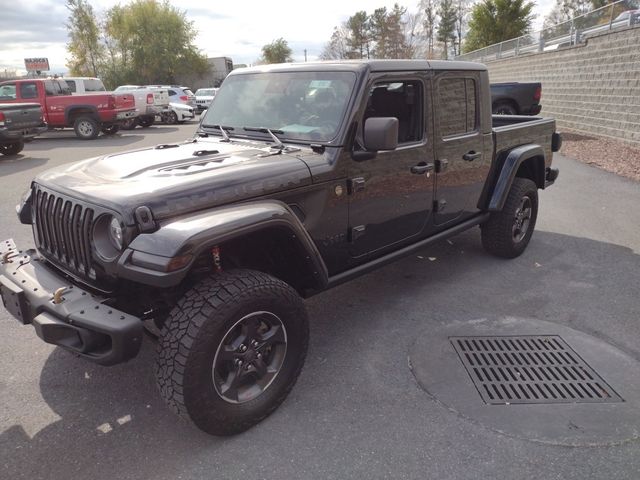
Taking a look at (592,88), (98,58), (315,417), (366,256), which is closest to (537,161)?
(366,256)

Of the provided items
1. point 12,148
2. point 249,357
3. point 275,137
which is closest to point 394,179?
point 275,137

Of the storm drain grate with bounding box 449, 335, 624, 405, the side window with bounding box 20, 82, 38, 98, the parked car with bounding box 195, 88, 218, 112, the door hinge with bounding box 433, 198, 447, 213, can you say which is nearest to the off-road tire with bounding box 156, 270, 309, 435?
the storm drain grate with bounding box 449, 335, 624, 405

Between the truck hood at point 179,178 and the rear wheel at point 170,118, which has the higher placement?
the rear wheel at point 170,118

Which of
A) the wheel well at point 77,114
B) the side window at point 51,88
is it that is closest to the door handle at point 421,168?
the wheel well at point 77,114

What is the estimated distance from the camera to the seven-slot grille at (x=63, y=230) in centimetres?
257

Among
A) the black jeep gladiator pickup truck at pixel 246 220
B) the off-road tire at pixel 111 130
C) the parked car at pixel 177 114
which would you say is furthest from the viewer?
the parked car at pixel 177 114

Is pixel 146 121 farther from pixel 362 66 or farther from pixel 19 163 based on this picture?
pixel 362 66

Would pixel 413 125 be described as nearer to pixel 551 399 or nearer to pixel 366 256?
pixel 366 256

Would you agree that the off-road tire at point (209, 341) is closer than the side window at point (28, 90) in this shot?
Yes

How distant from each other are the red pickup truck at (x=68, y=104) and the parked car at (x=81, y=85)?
66 cm

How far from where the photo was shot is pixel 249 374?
268 cm

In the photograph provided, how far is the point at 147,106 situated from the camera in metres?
18.1

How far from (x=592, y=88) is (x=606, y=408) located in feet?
40.3

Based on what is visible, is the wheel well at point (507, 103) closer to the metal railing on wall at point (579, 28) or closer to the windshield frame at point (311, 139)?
the metal railing on wall at point (579, 28)
